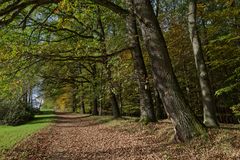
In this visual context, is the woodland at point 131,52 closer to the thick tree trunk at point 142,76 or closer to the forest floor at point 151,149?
the thick tree trunk at point 142,76

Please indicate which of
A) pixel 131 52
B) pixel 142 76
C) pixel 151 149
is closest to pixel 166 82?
pixel 151 149

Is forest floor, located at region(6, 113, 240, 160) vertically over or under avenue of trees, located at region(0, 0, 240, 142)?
under

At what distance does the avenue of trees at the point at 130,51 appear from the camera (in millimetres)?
8344

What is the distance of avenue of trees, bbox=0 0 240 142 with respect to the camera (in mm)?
8344

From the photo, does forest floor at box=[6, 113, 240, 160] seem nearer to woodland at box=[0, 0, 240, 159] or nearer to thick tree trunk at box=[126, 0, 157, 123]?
woodland at box=[0, 0, 240, 159]

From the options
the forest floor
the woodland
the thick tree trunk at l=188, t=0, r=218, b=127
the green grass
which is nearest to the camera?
the forest floor

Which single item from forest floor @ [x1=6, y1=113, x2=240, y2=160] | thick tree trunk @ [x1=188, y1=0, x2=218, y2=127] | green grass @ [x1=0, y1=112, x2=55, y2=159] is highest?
thick tree trunk @ [x1=188, y1=0, x2=218, y2=127]

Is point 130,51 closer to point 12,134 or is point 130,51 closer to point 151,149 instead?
point 12,134

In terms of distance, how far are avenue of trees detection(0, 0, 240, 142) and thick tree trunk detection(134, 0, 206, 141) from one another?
3 centimetres

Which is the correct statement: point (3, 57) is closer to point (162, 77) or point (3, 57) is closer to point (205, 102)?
point (162, 77)

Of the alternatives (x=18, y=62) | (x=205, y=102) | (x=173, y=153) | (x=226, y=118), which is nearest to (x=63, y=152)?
(x=18, y=62)

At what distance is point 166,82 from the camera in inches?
323

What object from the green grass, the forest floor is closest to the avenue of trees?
the forest floor

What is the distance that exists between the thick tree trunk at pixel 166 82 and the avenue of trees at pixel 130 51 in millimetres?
28
